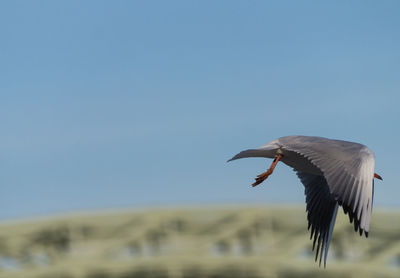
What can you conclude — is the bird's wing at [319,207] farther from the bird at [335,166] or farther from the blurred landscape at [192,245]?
the blurred landscape at [192,245]

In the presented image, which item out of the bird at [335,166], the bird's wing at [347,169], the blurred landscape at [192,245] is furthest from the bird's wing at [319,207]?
the blurred landscape at [192,245]

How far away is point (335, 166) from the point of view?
10.2m

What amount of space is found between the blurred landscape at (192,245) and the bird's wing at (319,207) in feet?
42.1

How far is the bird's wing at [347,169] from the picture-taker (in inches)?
378

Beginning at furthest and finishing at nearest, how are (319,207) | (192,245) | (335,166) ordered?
(192,245)
(319,207)
(335,166)

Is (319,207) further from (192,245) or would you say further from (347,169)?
(192,245)

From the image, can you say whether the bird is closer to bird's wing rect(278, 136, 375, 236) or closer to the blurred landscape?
bird's wing rect(278, 136, 375, 236)

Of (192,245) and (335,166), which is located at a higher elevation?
(335,166)

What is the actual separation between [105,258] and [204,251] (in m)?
4.06

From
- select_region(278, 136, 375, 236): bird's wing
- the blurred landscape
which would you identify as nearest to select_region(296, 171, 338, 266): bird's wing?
select_region(278, 136, 375, 236): bird's wing

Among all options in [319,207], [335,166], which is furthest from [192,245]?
[335,166]

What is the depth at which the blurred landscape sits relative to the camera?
83.9 ft

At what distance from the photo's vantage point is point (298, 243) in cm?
2673

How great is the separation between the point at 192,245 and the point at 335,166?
737 inches
